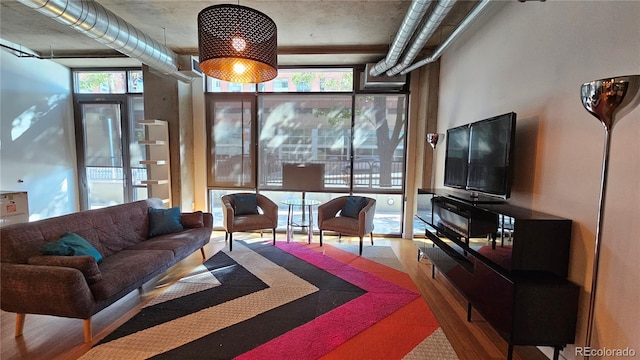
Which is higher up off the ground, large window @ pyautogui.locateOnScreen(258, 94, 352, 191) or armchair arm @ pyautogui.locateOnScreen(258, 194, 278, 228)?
large window @ pyautogui.locateOnScreen(258, 94, 352, 191)

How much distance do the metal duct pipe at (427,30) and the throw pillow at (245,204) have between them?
300 cm

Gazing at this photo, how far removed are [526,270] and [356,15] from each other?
10.6ft

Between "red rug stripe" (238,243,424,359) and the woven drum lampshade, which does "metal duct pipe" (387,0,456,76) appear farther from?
"red rug stripe" (238,243,424,359)

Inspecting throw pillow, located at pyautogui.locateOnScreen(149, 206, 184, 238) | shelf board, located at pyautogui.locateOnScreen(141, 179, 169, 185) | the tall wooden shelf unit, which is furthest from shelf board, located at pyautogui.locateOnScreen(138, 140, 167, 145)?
throw pillow, located at pyautogui.locateOnScreen(149, 206, 184, 238)

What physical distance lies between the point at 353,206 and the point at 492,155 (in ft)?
7.37

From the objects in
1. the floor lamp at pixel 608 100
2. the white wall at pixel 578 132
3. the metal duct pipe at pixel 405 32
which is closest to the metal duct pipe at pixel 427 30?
the metal duct pipe at pixel 405 32

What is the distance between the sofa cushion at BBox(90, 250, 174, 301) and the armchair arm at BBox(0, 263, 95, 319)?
0.34 feet

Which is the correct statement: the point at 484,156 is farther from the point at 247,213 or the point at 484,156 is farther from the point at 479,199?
the point at 247,213

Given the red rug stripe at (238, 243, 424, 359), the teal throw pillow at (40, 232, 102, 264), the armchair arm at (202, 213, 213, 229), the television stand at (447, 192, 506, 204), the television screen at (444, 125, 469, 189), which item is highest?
the television screen at (444, 125, 469, 189)

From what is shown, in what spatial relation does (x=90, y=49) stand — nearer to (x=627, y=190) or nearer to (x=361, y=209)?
(x=361, y=209)

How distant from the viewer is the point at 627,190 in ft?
4.91

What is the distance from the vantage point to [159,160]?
4.55m

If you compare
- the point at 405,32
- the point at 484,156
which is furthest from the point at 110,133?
the point at 484,156

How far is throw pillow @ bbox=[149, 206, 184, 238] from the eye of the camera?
3.34m
